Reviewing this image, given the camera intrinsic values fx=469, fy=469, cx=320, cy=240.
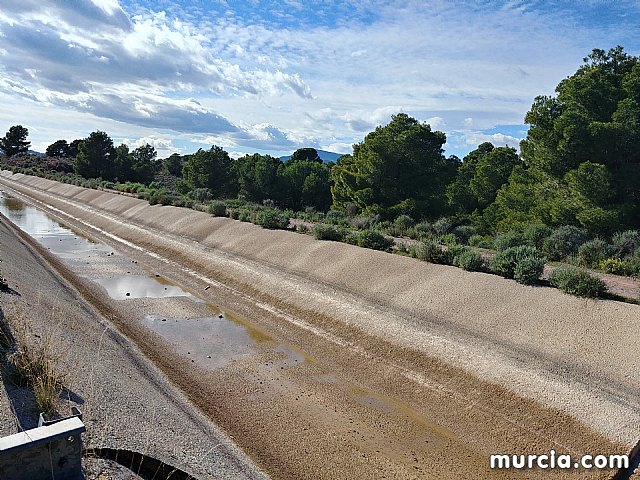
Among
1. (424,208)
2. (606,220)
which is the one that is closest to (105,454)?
(606,220)

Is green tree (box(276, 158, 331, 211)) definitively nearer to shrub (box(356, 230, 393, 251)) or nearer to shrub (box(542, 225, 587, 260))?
shrub (box(356, 230, 393, 251))

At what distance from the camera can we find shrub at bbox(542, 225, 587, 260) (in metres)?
19.6

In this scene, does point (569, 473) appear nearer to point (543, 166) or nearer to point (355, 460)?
point (355, 460)

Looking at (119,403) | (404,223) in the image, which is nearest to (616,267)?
(404,223)

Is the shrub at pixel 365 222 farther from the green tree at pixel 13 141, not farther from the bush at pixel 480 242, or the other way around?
the green tree at pixel 13 141

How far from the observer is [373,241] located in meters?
21.3

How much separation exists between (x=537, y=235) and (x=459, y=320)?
9644mm

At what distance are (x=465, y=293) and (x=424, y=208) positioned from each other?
1638 cm

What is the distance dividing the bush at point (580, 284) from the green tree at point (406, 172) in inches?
670

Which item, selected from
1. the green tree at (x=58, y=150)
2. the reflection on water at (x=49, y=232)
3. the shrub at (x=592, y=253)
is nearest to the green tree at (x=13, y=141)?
the green tree at (x=58, y=150)

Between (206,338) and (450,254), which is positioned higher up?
(450,254)

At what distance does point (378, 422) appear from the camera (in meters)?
9.83

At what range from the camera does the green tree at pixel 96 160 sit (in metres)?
75.6

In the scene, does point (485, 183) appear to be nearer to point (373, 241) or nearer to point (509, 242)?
point (509, 242)
